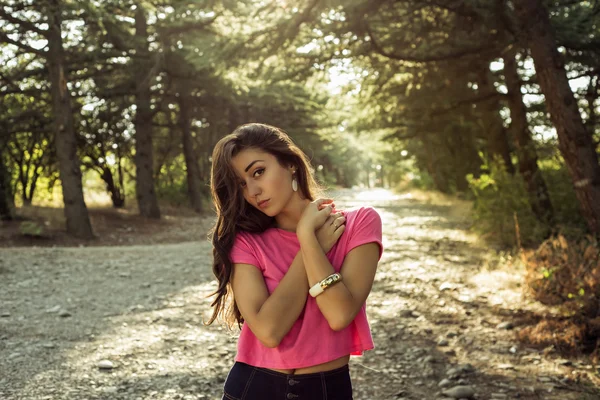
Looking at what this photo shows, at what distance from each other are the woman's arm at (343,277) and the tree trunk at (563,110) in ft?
20.1

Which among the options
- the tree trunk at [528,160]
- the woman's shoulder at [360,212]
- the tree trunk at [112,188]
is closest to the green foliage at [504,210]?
the tree trunk at [528,160]

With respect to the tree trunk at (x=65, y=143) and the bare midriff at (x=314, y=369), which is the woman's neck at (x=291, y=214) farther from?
the tree trunk at (x=65, y=143)

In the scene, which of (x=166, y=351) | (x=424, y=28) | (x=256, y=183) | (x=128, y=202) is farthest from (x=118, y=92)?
(x=256, y=183)

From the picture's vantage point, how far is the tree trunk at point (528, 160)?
10820 millimetres

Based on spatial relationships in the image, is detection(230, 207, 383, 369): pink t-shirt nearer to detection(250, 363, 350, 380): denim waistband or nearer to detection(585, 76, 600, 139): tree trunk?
detection(250, 363, 350, 380): denim waistband

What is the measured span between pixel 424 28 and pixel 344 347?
8.70m

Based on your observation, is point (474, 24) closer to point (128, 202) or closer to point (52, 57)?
point (52, 57)

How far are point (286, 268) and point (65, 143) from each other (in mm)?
14578

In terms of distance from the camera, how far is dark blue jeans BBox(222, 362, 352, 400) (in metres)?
2.05

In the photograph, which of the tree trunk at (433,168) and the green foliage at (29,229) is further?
the tree trunk at (433,168)

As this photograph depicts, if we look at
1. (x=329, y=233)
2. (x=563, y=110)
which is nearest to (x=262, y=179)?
(x=329, y=233)

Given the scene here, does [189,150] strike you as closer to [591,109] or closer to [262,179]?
[591,109]

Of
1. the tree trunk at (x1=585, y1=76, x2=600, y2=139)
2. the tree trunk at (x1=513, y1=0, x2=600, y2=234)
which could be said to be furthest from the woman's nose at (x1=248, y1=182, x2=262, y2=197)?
the tree trunk at (x1=585, y1=76, x2=600, y2=139)

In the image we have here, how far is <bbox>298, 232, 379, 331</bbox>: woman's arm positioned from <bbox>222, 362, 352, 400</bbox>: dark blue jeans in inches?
7.3
